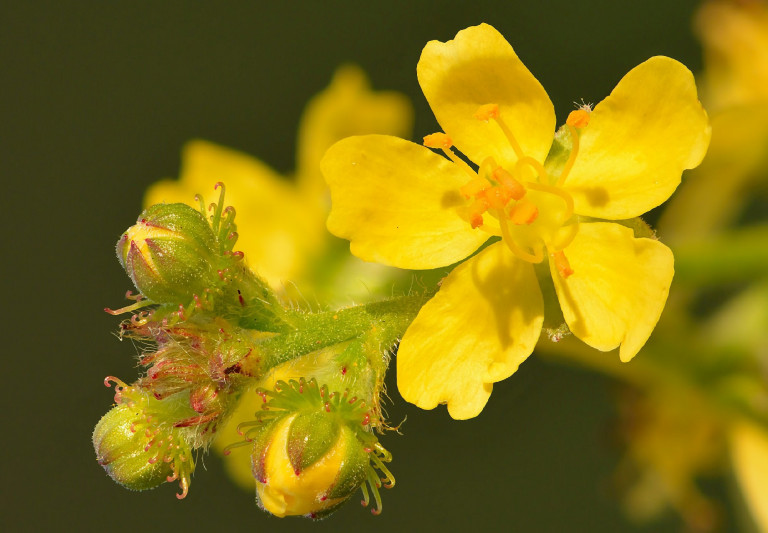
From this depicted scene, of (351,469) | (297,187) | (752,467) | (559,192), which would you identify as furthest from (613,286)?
(297,187)

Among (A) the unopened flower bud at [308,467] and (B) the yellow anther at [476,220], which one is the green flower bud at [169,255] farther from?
(B) the yellow anther at [476,220]

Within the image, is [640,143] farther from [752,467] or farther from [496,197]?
[752,467]

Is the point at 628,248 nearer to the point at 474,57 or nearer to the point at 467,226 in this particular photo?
the point at 467,226

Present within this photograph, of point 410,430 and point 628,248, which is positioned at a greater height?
point 628,248

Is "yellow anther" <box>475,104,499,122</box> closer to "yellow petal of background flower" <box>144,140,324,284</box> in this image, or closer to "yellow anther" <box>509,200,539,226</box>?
"yellow anther" <box>509,200,539,226</box>

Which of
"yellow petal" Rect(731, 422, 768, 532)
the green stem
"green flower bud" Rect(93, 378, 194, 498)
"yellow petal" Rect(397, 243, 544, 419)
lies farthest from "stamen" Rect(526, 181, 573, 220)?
"yellow petal" Rect(731, 422, 768, 532)

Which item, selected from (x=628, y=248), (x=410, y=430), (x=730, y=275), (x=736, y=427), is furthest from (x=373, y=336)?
(x=410, y=430)
